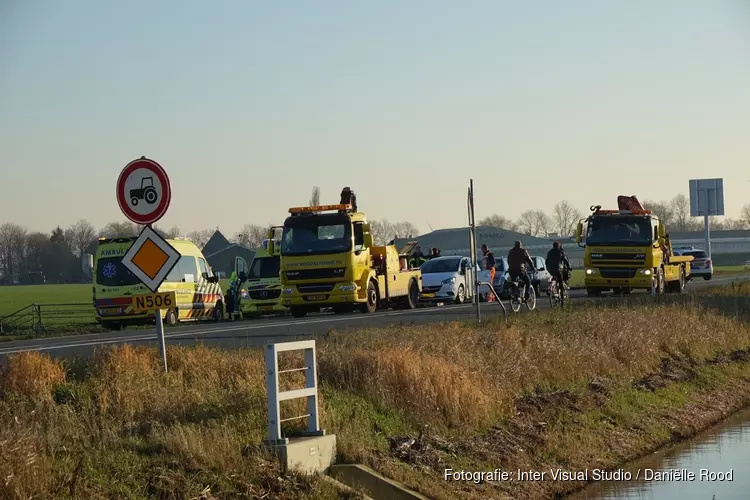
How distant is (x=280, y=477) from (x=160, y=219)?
156 inches

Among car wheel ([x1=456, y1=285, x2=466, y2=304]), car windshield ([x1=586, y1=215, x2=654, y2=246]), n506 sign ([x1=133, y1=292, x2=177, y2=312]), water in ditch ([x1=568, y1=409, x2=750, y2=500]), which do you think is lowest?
water in ditch ([x1=568, y1=409, x2=750, y2=500])

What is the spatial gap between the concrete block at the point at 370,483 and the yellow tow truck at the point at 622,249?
2923 cm

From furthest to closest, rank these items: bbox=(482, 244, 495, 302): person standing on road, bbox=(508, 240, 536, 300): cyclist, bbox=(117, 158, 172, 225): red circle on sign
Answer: bbox=(482, 244, 495, 302): person standing on road, bbox=(508, 240, 536, 300): cyclist, bbox=(117, 158, 172, 225): red circle on sign

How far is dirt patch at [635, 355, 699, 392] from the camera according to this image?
19.9 metres

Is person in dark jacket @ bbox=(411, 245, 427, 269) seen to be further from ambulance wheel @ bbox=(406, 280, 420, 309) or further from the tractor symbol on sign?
the tractor symbol on sign

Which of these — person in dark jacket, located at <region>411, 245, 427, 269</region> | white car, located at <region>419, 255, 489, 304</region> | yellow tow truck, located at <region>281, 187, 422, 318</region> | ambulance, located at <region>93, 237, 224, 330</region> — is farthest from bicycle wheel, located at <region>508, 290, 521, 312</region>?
person in dark jacket, located at <region>411, 245, 427, 269</region>

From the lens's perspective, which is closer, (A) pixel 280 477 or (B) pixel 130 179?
(A) pixel 280 477

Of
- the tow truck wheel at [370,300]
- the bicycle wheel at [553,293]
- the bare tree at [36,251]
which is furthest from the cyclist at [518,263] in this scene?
the bare tree at [36,251]

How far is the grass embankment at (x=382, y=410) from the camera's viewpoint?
9.85 meters

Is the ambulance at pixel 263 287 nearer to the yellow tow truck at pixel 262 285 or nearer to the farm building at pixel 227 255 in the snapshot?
Result: the yellow tow truck at pixel 262 285

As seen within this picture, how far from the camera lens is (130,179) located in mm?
13141

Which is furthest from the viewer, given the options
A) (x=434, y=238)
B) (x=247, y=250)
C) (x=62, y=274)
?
(x=62, y=274)

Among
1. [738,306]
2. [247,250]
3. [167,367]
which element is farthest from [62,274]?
[167,367]

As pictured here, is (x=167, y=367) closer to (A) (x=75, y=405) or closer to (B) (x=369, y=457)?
(A) (x=75, y=405)
